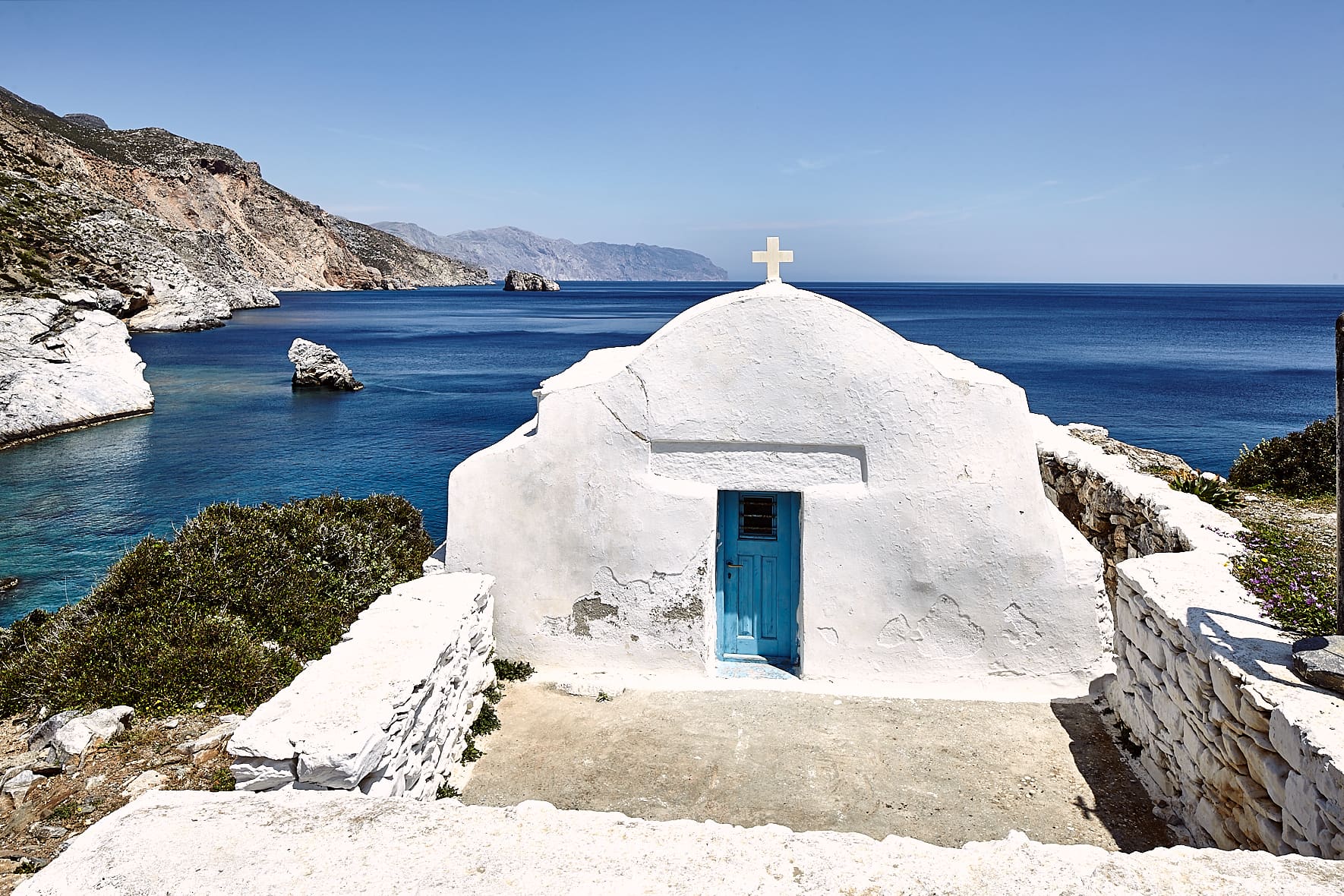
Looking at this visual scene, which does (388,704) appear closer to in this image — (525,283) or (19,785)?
(19,785)

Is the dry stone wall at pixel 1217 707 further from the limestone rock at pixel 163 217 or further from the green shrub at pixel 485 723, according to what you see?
Result: the limestone rock at pixel 163 217

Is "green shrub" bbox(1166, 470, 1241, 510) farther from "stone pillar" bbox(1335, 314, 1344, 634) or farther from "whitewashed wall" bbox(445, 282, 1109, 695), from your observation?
"stone pillar" bbox(1335, 314, 1344, 634)

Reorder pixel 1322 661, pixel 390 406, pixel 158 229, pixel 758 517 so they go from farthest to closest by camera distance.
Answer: pixel 158 229 < pixel 390 406 < pixel 758 517 < pixel 1322 661

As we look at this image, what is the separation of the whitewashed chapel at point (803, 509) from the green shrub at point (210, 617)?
1.79 meters

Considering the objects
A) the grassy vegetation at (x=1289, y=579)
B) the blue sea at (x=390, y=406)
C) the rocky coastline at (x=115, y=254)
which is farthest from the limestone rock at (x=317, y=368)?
the grassy vegetation at (x=1289, y=579)

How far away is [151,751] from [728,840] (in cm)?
459

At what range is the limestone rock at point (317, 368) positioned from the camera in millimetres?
38375

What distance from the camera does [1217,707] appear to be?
4.62 meters

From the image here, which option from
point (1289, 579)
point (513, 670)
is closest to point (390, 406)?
point (513, 670)

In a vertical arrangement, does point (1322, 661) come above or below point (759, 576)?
above

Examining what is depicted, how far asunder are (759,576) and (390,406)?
1233 inches

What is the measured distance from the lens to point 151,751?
5867 mm

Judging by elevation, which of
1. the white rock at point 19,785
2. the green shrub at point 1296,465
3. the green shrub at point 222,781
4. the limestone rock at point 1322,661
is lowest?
the white rock at point 19,785

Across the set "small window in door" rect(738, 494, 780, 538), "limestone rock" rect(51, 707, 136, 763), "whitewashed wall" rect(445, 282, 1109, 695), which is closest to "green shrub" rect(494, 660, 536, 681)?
"whitewashed wall" rect(445, 282, 1109, 695)
